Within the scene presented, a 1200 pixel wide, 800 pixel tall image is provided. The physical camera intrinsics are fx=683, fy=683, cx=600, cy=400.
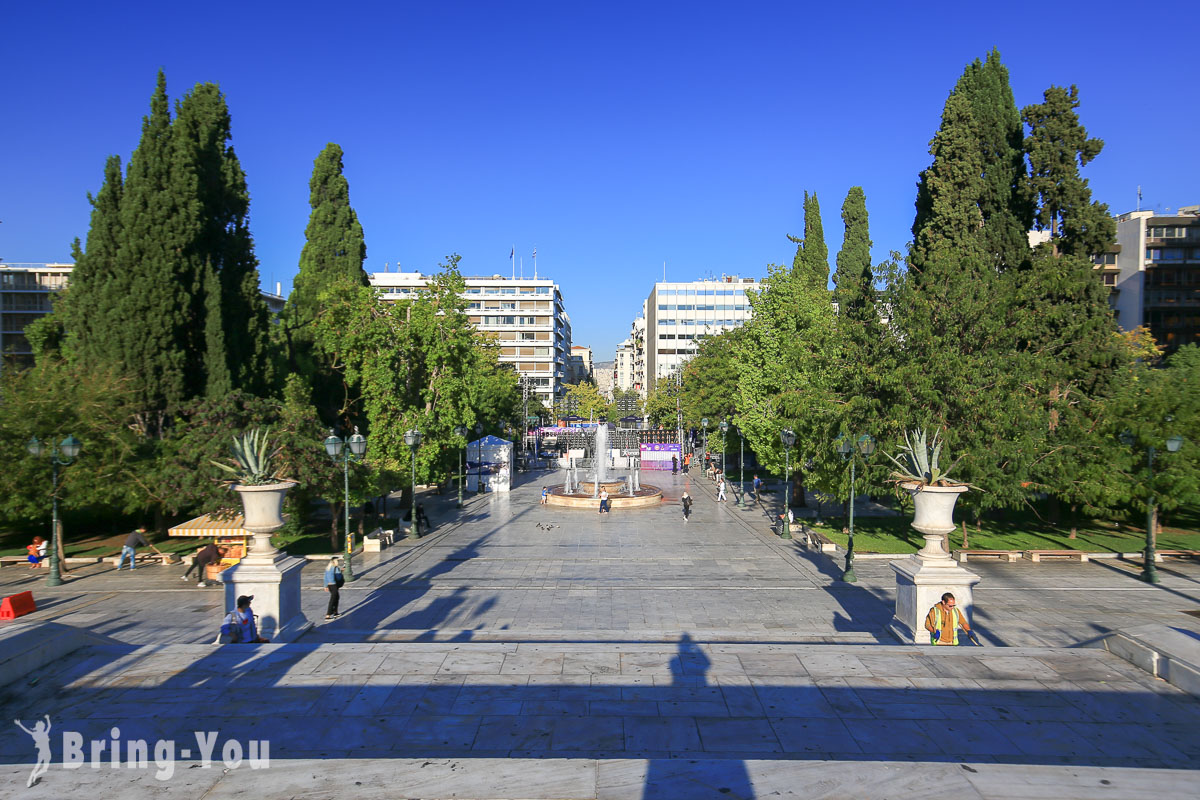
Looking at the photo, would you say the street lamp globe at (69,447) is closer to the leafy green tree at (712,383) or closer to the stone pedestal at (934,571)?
the stone pedestal at (934,571)

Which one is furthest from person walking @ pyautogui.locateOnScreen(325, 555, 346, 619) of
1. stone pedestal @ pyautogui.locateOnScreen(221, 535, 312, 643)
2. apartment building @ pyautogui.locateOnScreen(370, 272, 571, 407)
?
apartment building @ pyautogui.locateOnScreen(370, 272, 571, 407)

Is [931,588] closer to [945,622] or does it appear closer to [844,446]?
[945,622]

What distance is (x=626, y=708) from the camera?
7.66 m

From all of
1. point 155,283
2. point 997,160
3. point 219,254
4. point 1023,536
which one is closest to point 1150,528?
point 1023,536

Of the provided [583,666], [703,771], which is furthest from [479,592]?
[703,771]

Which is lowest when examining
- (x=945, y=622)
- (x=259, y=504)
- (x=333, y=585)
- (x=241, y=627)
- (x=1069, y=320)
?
(x=333, y=585)

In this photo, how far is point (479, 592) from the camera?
16.8 meters

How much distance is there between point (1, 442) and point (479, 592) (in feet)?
48.6

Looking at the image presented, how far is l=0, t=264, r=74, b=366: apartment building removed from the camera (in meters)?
67.1

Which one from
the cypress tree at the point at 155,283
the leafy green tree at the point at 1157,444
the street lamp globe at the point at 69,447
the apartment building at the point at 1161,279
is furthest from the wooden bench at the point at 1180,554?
the apartment building at the point at 1161,279

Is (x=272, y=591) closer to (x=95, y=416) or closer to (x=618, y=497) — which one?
(x=95, y=416)

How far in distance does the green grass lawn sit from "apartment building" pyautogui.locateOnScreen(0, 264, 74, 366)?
76.0 metres

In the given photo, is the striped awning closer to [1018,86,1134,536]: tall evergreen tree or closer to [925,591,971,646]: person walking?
[925,591,971,646]: person walking
